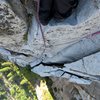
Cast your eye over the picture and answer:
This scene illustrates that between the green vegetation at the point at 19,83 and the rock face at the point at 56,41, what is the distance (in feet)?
7.87

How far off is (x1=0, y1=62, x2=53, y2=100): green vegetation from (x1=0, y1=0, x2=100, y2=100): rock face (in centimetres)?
240

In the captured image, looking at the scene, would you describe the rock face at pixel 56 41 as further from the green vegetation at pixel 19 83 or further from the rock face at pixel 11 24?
the green vegetation at pixel 19 83

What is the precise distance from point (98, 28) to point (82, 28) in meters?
0.31

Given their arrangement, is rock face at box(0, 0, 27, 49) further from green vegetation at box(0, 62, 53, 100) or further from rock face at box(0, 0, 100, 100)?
green vegetation at box(0, 62, 53, 100)

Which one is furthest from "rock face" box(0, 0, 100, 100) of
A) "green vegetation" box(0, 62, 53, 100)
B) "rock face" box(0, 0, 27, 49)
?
"green vegetation" box(0, 62, 53, 100)

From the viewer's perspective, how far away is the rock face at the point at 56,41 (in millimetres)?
5191

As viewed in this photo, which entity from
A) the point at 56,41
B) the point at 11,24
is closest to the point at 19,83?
the point at 56,41

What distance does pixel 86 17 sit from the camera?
5.22m

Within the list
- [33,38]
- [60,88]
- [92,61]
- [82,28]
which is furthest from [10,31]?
[60,88]

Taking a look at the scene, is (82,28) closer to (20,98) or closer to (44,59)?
(44,59)

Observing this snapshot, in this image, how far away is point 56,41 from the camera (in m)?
6.32

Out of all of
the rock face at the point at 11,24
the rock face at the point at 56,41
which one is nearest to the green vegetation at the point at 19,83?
the rock face at the point at 56,41

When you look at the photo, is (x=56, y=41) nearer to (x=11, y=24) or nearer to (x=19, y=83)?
(x=11, y=24)

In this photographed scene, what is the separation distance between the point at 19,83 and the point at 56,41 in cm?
719
